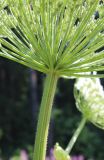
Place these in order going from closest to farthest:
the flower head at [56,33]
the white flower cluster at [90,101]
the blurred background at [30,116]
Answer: the flower head at [56,33], the white flower cluster at [90,101], the blurred background at [30,116]

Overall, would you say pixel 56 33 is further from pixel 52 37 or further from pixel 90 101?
pixel 90 101

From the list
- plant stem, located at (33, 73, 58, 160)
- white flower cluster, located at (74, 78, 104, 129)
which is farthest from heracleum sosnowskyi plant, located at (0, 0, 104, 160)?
white flower cluster, located at (74, 78, 104, 129)

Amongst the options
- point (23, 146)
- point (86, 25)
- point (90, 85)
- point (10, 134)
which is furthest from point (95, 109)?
point (10, 134)

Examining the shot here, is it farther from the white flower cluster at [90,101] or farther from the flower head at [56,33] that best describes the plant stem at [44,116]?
the white flower cluster at [90,101]

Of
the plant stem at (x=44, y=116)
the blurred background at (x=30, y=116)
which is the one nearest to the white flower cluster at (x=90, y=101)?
the plant stem at (x=44, y=116)

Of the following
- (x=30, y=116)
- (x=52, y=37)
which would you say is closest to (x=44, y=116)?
(x=52, y=37)

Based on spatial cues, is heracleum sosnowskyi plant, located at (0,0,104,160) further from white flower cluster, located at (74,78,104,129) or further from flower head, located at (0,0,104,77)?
white flower cluster, located at (74,78,104,129)
